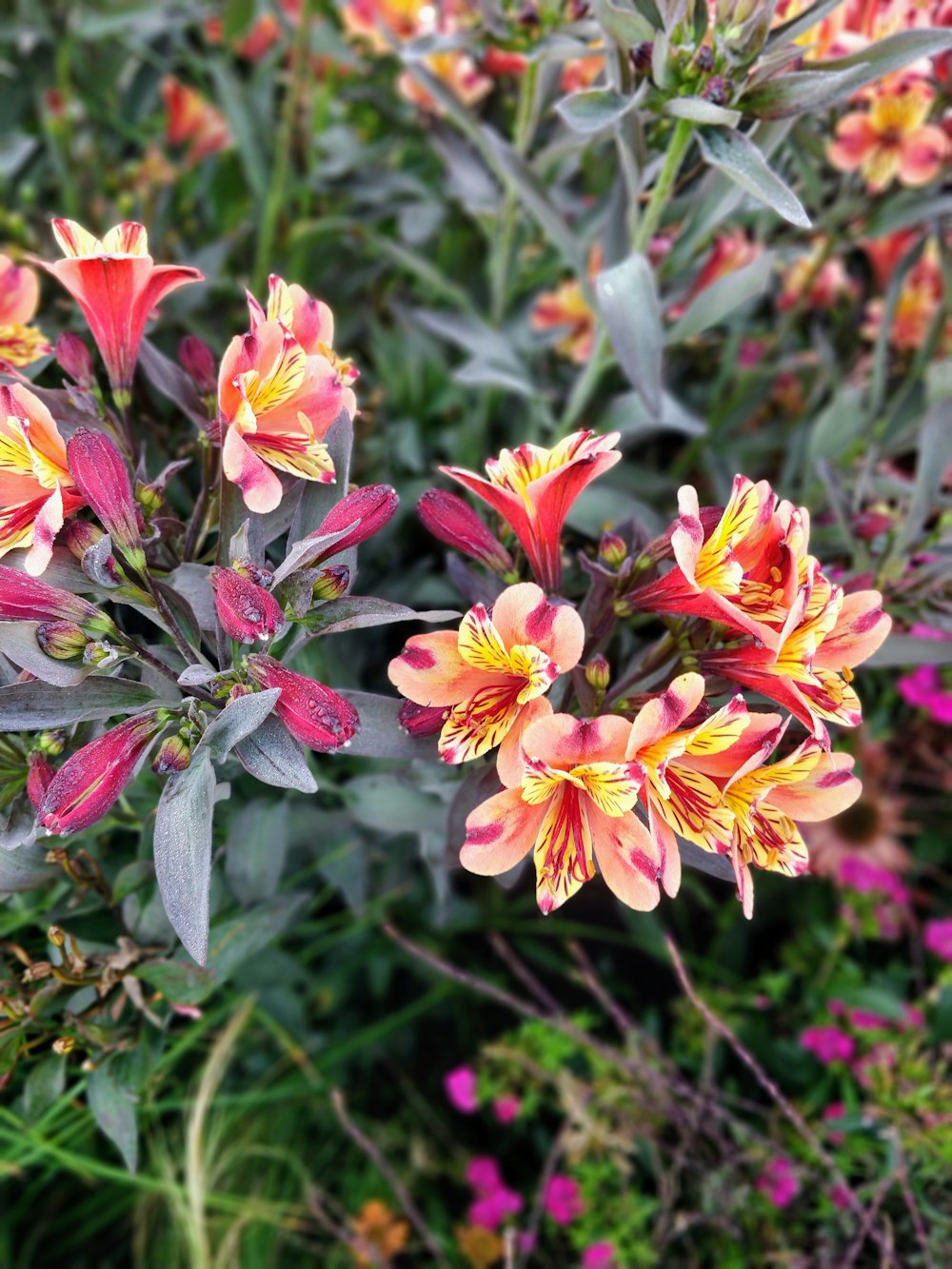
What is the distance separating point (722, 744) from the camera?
0.47 metres

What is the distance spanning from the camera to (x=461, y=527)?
0.56 m

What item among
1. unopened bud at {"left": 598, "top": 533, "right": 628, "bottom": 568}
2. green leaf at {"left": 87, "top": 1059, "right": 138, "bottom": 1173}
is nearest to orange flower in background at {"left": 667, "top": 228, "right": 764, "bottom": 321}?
unopened bud at {"left": 598, "top": 533, "right": 628, "bottom": 568}

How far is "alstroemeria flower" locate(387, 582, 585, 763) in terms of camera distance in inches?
18.9

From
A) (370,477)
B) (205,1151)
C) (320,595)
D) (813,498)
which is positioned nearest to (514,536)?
(320,595)

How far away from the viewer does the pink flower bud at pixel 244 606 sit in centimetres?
47

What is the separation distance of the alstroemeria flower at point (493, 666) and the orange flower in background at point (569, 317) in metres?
0.61

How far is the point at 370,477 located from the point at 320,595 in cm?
48

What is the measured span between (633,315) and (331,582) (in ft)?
1.12

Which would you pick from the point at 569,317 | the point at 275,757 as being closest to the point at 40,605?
the point at 275,757

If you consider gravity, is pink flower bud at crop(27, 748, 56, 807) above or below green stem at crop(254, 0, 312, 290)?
below

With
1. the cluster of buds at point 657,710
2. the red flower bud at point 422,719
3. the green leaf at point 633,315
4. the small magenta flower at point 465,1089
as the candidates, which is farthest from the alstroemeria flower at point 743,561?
the small magenta flower at point 465,1089

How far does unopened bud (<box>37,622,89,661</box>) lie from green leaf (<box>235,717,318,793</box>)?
93mm

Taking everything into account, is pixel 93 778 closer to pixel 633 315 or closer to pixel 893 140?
pixel 633 315

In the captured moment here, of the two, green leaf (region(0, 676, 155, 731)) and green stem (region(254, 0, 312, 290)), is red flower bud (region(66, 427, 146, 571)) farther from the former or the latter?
green stem (region(254, 0, 312, 290))
